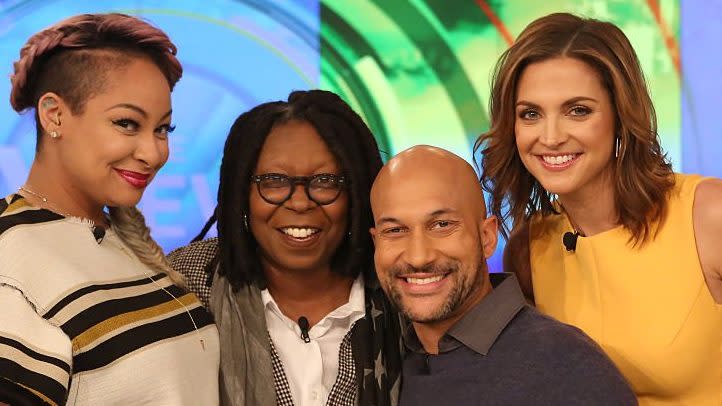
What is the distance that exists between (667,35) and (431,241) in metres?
3.03

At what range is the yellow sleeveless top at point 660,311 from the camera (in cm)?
280

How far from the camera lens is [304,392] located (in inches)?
112

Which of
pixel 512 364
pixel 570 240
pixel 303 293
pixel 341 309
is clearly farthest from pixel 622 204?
pixel 303 293

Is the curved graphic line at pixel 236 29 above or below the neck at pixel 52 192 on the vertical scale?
above

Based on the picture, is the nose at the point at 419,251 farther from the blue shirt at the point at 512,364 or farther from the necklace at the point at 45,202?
the necklace at the point at 45,202

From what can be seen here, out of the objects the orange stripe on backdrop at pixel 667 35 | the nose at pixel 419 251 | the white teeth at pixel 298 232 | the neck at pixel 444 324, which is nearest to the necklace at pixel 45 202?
the white teeth at pixel 298 232

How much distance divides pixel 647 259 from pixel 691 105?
2485mm

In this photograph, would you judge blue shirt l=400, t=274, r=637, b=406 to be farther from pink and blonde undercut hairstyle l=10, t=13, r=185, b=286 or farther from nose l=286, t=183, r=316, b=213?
pink and blonde undercut hairstyle l=10, t=13, r=185, b=286

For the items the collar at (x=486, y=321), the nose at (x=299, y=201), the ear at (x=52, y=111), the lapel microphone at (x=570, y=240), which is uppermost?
the ear at (x=52, y=111)

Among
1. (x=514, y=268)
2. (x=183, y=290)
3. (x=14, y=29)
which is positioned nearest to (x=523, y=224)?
(x=514, y=268)

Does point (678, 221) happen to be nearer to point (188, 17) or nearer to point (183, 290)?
point (183, 290)

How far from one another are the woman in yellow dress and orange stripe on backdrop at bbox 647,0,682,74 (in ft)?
7.62

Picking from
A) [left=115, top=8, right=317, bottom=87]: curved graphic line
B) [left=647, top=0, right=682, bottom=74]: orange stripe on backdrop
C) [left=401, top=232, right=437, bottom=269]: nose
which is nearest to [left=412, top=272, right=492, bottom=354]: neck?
[left=401, top=232, right=437, bottom=269]: nose

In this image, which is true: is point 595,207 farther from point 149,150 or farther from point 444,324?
point 149,150
